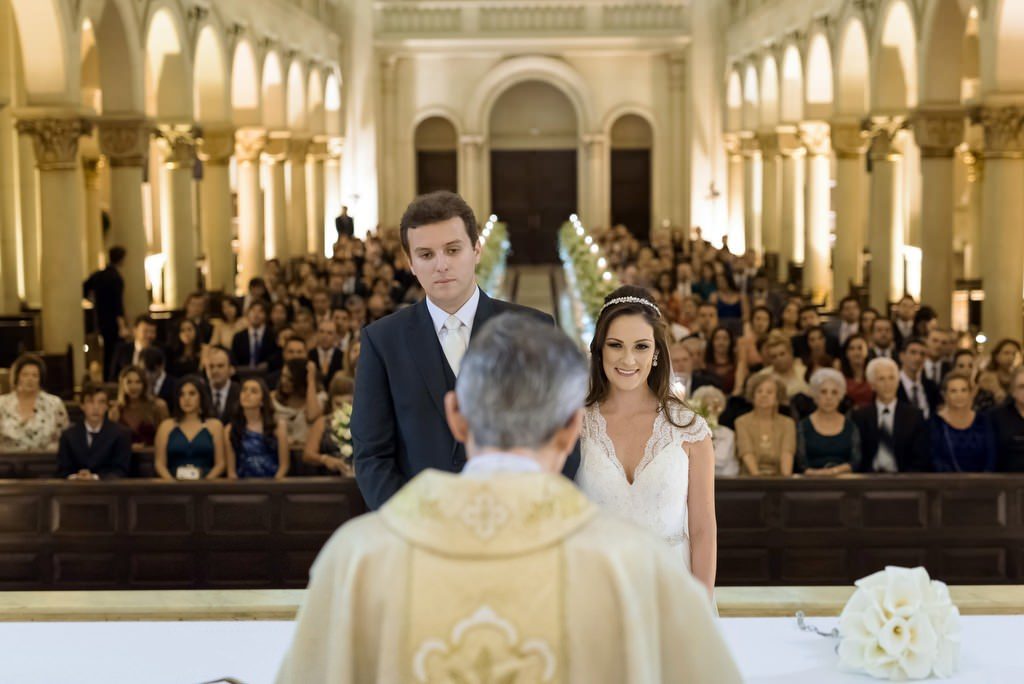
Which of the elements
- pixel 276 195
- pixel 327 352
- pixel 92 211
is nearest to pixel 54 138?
pixel 327 352

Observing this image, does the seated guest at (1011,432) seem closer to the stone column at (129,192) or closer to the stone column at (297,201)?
the stone column at (129,192)

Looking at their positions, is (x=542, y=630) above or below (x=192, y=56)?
below

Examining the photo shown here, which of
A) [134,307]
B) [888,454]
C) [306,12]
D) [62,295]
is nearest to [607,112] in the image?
[306,12]

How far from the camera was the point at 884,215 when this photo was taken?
2103 cm

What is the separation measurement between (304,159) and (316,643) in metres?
28.7

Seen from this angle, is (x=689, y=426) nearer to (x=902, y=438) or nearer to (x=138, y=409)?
(x=902, y=438)

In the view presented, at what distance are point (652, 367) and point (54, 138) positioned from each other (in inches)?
504

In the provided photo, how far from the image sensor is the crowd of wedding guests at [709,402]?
29.6ft

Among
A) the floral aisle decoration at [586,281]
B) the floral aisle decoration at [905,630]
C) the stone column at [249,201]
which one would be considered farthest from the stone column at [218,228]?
the floral aisle decoration at [905,630]

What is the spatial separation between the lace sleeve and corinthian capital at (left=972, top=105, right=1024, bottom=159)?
12.2 m

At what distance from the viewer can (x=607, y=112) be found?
36.5 metres

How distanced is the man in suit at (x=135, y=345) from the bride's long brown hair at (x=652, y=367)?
9131 millimetres

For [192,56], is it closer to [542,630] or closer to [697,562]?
[697,562]

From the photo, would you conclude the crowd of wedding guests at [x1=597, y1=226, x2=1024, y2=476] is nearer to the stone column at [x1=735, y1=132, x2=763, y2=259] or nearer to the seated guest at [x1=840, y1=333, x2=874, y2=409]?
the seated guest at [x1=840, y1=333, x2=874, y2=409]
